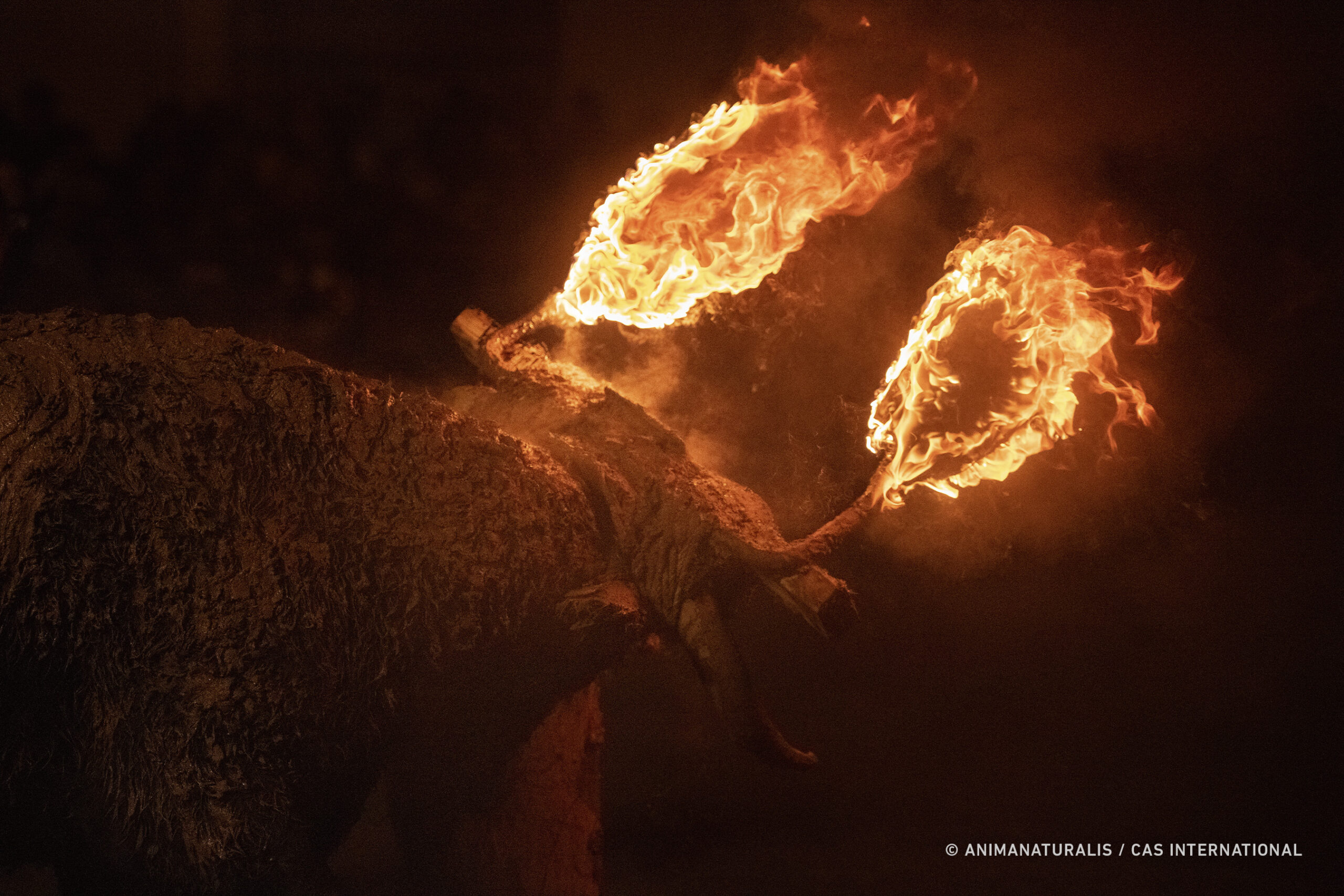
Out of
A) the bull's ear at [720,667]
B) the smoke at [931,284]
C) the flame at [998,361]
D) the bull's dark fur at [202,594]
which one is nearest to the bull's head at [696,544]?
the bull's ear at [720,667]

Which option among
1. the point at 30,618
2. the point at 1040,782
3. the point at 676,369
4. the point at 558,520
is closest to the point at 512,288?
the point at 676,369

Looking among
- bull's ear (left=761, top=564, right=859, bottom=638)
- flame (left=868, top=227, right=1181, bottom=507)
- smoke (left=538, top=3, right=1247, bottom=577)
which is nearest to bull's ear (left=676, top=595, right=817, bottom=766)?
bull's ear (left=761, top=564, right=859, bottom=638)

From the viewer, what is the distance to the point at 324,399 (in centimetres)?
310

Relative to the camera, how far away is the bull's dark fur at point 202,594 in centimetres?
250

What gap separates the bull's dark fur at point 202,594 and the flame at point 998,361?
2.68m

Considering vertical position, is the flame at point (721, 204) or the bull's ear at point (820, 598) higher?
the flame at point (721, 204)

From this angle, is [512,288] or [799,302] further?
[512,288]

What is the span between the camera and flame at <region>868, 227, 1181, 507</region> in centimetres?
493

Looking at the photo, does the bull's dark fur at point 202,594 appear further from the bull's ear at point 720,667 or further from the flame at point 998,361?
the flame at point 998,361

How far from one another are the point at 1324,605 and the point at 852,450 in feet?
12.1

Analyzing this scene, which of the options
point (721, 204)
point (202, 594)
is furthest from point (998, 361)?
point (202, 594)

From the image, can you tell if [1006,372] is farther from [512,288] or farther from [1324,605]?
[512,288]

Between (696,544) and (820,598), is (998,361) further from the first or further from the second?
(696,544)

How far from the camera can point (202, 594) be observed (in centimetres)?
268
